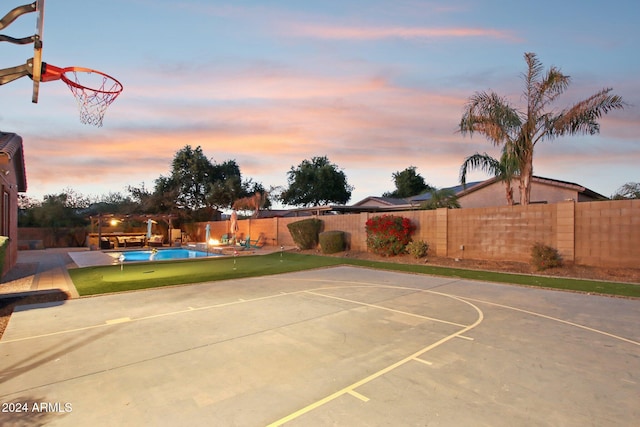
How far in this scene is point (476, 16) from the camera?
36.9ft

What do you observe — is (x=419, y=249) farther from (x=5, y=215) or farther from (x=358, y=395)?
(x=5, y=215)

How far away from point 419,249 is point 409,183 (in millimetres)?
33321

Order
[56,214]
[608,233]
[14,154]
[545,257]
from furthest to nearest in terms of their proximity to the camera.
→ [56,214]
[14,154]
[545,257]
[608,233]

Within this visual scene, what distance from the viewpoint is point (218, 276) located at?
12.3 metres

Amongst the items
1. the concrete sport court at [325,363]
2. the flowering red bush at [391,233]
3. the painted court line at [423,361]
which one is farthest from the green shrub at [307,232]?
the painted court line at [423,361]

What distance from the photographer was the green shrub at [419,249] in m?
16.3

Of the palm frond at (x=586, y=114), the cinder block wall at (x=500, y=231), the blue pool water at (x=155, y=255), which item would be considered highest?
the palm frond at (x=586, y=114)

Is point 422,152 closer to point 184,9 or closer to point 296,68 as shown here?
point 296,68

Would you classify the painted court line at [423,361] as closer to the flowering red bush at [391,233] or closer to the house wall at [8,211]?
the flowering red bush at [391,233]

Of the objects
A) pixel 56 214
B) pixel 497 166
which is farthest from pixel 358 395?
pixel 56 214

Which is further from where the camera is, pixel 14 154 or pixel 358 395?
pixel 14 154

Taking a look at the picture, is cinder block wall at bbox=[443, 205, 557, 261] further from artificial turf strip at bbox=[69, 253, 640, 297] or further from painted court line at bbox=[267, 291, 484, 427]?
painted court line at bbox=[267, 291, 484, 427]

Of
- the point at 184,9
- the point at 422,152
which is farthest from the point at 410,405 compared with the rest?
the point at 422,152

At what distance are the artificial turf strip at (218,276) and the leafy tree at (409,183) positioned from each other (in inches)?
1301
